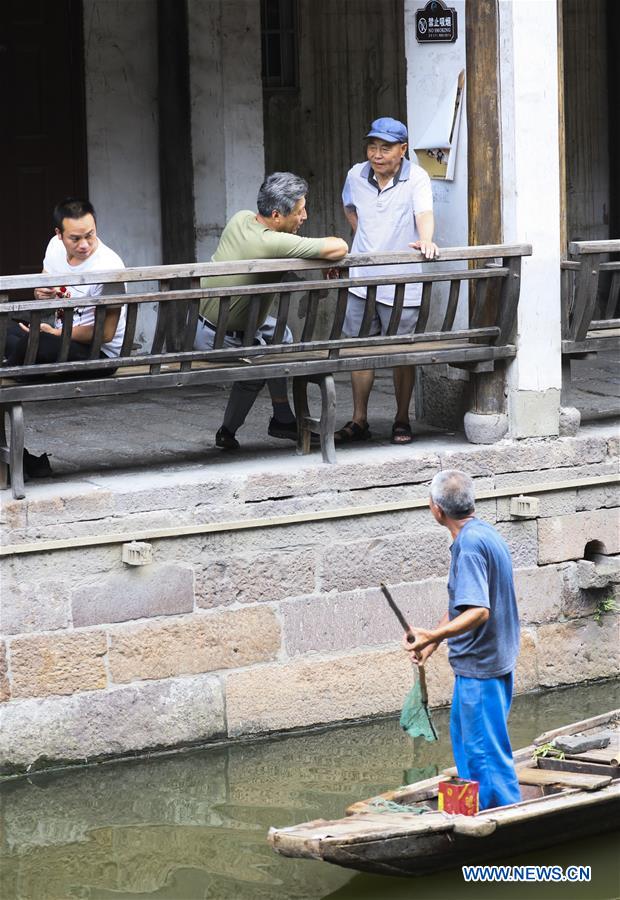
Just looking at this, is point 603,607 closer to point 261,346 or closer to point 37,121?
point 261,346

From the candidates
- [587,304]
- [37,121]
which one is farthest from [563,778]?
[37,121]

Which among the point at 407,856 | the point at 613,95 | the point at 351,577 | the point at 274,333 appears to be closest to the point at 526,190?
the point at 274,333

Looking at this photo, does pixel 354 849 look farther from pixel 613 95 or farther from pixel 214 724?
pixel 613 95

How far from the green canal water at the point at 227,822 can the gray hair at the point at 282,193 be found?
→ 275 centimetres

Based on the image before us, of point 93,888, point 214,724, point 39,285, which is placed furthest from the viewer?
point 214,724

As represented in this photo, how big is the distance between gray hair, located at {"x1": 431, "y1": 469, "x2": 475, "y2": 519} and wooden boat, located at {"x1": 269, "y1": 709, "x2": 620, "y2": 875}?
3.97 ft

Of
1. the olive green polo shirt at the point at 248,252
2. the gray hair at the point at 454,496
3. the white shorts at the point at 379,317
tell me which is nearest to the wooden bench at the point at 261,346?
the olive green polo shirt at the point at 248,252

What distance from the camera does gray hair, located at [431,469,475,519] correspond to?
248 inches

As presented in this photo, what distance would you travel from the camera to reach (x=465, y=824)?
244 inches

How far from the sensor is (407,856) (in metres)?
6.22

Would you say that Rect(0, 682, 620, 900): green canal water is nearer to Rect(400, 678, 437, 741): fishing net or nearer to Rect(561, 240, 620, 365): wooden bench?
Rect(400, 678, 437, 741): fishing net

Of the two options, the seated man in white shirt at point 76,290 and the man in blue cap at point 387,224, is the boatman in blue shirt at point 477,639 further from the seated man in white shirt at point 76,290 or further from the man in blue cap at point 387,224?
the man in blue cap at point 387,224

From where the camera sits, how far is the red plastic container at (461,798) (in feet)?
20.8

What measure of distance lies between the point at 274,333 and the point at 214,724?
2.03 m
